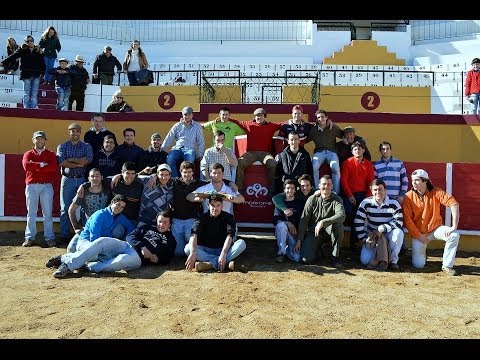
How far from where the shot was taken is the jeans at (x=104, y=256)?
580 centimetres

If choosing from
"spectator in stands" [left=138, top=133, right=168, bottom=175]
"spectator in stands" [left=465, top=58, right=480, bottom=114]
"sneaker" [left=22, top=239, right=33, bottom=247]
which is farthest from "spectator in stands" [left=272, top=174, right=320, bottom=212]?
"spectator in stands" [left=465, top=58, right=480, bottom=114]

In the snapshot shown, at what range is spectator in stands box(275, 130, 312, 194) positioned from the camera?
6.98m

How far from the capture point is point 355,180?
709 cm

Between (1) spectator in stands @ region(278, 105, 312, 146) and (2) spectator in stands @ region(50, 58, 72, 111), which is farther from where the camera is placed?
(2) spectator in stands @ region(50, 58, 72, 111)

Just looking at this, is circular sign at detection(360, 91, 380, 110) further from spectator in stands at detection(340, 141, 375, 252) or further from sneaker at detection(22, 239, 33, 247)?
sneaker at detection(22, 239, 33, 247)

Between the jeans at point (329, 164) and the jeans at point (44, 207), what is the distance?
381cm

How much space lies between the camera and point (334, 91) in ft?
44.0

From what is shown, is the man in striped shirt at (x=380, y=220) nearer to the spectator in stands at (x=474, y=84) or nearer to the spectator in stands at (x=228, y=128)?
the spectator in stands at (x=228, y=128)

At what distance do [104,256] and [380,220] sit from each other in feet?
11.1

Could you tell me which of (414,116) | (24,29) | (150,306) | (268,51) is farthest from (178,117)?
(24,29)

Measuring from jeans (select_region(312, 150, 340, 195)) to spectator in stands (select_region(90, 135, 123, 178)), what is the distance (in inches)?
109

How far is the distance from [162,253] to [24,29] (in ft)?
57.4

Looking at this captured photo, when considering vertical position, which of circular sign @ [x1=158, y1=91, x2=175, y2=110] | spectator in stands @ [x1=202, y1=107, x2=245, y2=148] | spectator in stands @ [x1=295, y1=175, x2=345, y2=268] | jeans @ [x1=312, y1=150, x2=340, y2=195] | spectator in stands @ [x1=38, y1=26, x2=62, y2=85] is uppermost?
spectator in stands @ [x1=38, y1=26, x2=62, y2=85]
